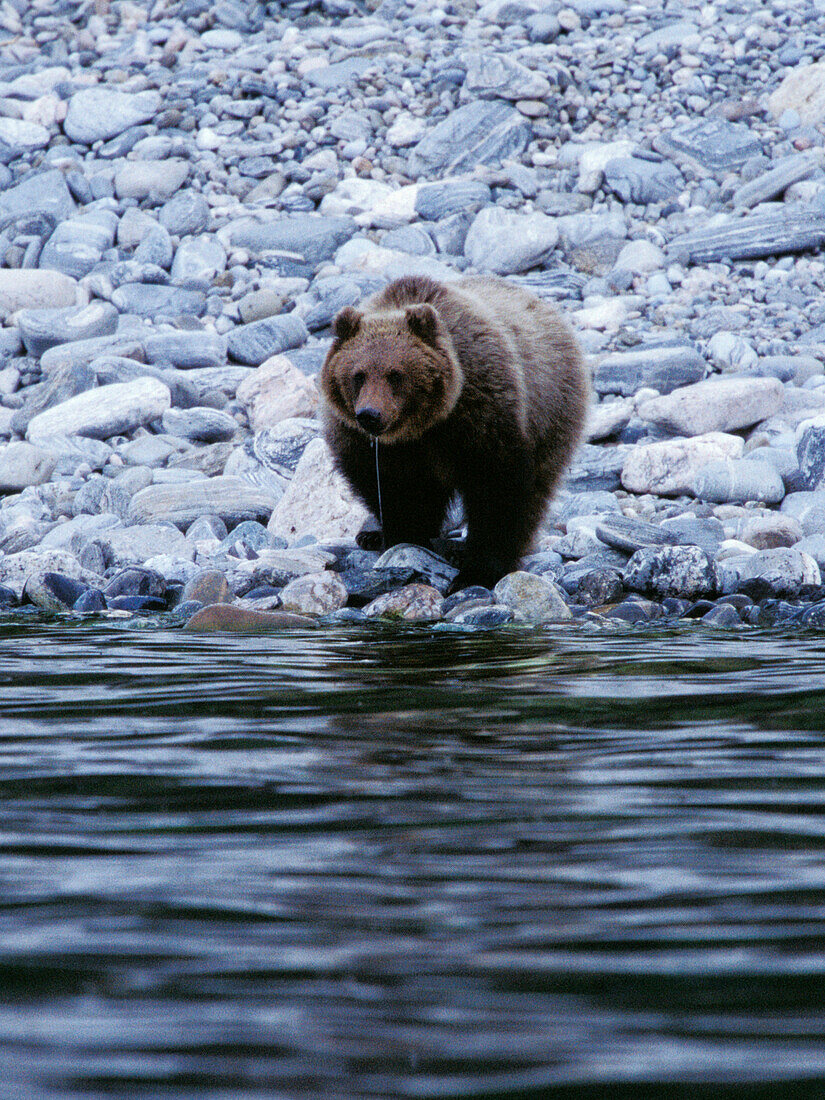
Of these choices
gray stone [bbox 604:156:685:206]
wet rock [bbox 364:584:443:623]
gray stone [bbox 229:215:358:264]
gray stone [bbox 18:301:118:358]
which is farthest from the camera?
gray stone [bbox 604:156:685:206]

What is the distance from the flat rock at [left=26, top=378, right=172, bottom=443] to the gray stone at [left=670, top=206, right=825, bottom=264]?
568 cm

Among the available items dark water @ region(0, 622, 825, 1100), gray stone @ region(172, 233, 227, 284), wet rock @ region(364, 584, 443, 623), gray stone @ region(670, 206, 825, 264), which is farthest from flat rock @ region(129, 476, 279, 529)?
gray stone @ region(670, 206, 825, 264)

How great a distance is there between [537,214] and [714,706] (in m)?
10.2

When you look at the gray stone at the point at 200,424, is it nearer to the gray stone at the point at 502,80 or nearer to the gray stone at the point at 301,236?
the gray stone at the point at 301,236

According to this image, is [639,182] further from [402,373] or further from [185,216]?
[402,373]

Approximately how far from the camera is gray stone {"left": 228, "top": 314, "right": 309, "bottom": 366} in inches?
397

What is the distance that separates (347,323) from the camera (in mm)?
5660

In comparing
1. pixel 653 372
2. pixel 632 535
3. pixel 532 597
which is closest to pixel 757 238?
pixel 653 372

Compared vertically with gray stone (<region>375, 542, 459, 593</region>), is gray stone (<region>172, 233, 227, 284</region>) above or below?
below

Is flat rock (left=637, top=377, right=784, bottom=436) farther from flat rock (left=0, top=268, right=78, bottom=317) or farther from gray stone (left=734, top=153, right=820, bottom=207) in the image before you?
flat rock (left=0, top=268, right=78, bottom=317)

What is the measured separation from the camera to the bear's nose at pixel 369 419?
520 cm

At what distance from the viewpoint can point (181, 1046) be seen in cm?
107

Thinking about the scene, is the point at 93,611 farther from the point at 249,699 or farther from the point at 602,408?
the point at 602,408

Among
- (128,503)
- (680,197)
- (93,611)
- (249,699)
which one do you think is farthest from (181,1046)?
(680,197)
